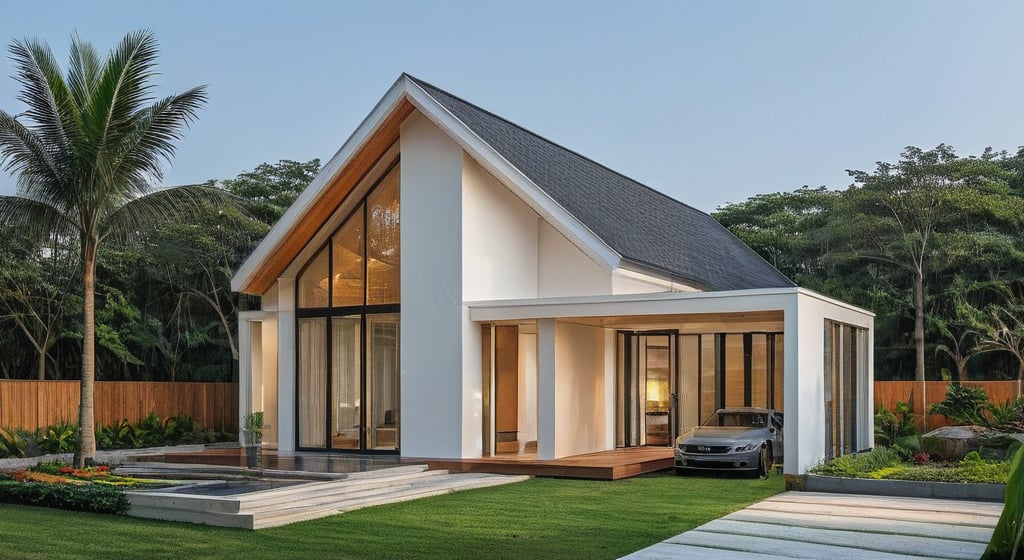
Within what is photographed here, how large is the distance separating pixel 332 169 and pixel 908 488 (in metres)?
11.0

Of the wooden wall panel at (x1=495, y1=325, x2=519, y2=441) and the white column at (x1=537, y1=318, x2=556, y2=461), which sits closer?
the white column at (x1=537, y1=318, x2=556, y2=461)

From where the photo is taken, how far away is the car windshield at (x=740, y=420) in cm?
1768

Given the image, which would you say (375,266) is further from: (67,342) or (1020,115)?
(1020,115)

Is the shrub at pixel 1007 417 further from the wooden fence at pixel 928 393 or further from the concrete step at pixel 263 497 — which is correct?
the concrete step at pixel 263 497

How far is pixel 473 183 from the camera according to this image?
18.0 metres

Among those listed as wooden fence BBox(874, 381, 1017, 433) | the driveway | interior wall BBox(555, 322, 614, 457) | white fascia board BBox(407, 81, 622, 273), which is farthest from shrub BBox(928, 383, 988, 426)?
white fascia board BBox(407, 81, 622, 273)

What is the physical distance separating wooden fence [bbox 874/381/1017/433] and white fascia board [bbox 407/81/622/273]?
11901 millimetres

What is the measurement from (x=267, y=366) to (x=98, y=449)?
4320 mm

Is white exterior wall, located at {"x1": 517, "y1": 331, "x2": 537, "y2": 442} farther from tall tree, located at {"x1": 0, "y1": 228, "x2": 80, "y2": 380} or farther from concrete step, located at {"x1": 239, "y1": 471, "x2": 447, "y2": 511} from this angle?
tall tree, located at {"x1": 0, "y1": 228, "x2": 80, "y2": 380}

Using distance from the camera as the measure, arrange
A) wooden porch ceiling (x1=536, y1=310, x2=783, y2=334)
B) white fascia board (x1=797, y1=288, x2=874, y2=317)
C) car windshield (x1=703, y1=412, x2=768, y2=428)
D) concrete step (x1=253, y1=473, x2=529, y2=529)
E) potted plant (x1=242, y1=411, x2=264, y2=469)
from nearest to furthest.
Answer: concrete step (x1=253, y1=473, x2=529, y2=529) → white fascia board (x1=797, y1=288, x2=874, y2=317) → wooden porch ceiling (x1=536, y1=310, x2=783, y2=334) → car windshield (x1=703, y1=412, x2=768, y2=428) → potted plant (x1=242, y1=411, x2=264, y2=469)

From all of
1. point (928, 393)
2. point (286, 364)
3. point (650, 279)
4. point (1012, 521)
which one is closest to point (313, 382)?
point (286, 364)

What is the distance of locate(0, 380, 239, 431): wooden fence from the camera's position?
22172 millimetres

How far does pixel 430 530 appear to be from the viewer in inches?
423

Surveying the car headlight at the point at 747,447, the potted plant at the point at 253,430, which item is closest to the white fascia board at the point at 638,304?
the car headlight at the point at 747,447
